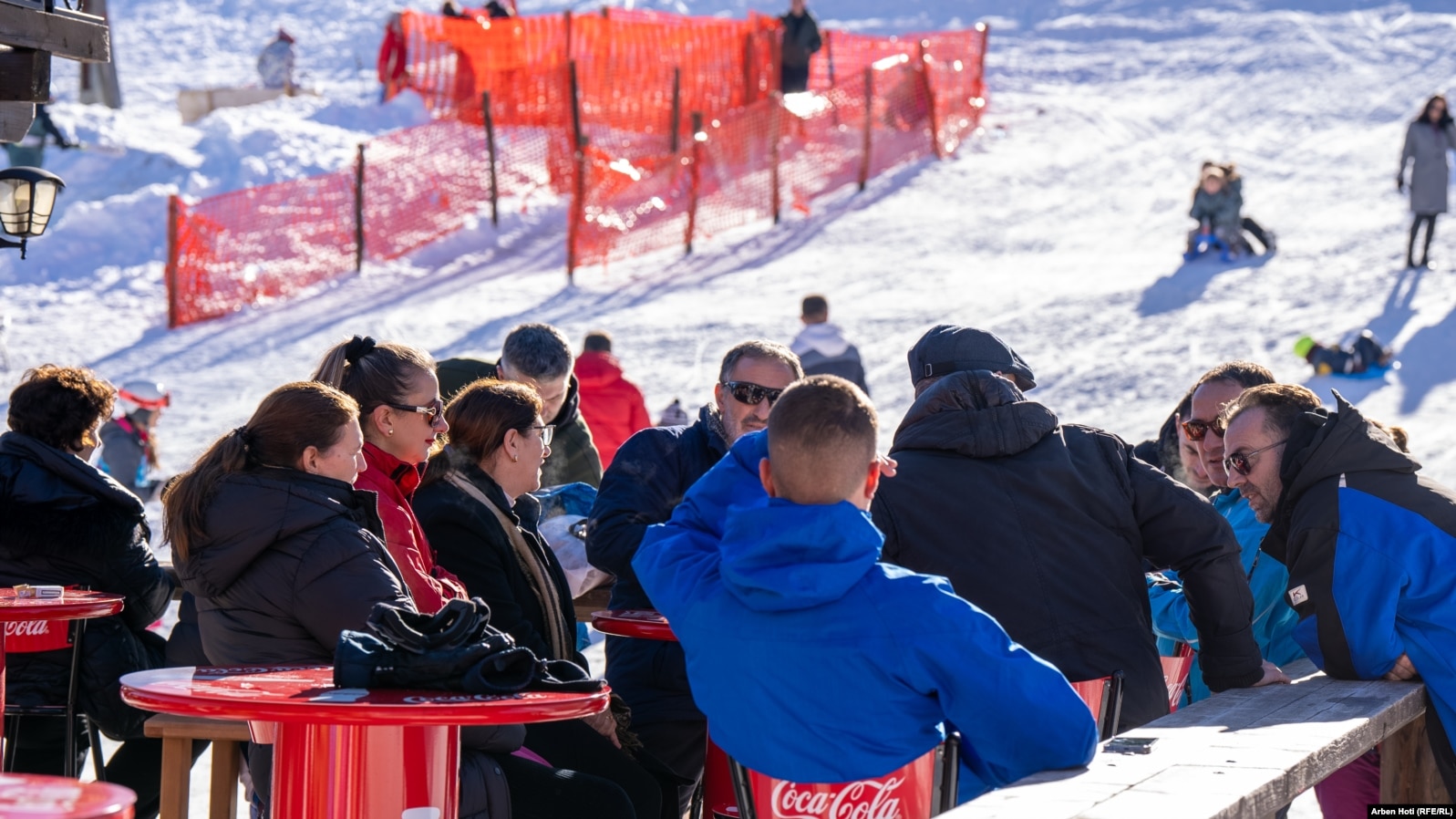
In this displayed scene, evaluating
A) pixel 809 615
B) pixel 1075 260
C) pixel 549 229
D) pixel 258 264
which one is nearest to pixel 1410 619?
pixel 809 615

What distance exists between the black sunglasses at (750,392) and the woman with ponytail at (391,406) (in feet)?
2.80

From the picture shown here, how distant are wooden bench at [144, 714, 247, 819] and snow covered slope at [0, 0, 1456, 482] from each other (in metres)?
7.62

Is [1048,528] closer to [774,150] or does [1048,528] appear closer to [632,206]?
[632,206]

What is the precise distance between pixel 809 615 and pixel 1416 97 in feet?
83.4

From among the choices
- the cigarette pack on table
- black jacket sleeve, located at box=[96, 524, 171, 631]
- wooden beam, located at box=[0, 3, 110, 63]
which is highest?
wooden beam, located at box=[0, 3, 110, 63]

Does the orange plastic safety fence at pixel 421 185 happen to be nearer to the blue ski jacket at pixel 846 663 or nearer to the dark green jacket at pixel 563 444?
the dark green jacket at pixel 563 444

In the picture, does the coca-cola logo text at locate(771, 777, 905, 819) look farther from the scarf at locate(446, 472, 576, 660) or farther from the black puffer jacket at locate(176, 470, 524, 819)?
the scarf at locate(446, 472, 576, 660)

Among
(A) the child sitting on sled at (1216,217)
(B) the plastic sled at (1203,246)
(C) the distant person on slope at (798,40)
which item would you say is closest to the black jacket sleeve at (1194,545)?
(A) the child sitting on sled at (1216,217)

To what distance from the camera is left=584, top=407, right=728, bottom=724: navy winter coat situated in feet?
14.5

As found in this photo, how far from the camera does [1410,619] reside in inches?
149

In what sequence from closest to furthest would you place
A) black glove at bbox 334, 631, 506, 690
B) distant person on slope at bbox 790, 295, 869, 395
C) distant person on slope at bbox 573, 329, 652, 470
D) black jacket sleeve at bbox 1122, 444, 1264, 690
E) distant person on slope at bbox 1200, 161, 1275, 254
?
black glove at bbox 334, 631, 506, 690 → black jacket sleeve at bbox 1122, 444, 1264, 690 → distant person on slope at bbox 573, 329, 652, 470 → distant person on slope at bbox 790, 295, 869, 395 → distant person on slope at bbox 1200, 161, 1275, 254

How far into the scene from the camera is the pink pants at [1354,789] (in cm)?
426

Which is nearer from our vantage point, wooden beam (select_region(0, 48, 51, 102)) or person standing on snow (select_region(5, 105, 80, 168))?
wooden beam (select_region(0, 48, 51, 102))

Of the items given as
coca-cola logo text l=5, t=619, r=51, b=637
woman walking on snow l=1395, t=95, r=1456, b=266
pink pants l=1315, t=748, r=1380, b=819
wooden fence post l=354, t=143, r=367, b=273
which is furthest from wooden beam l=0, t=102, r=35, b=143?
woman walking on snow l=1395, t=95, r=1456, b=266
